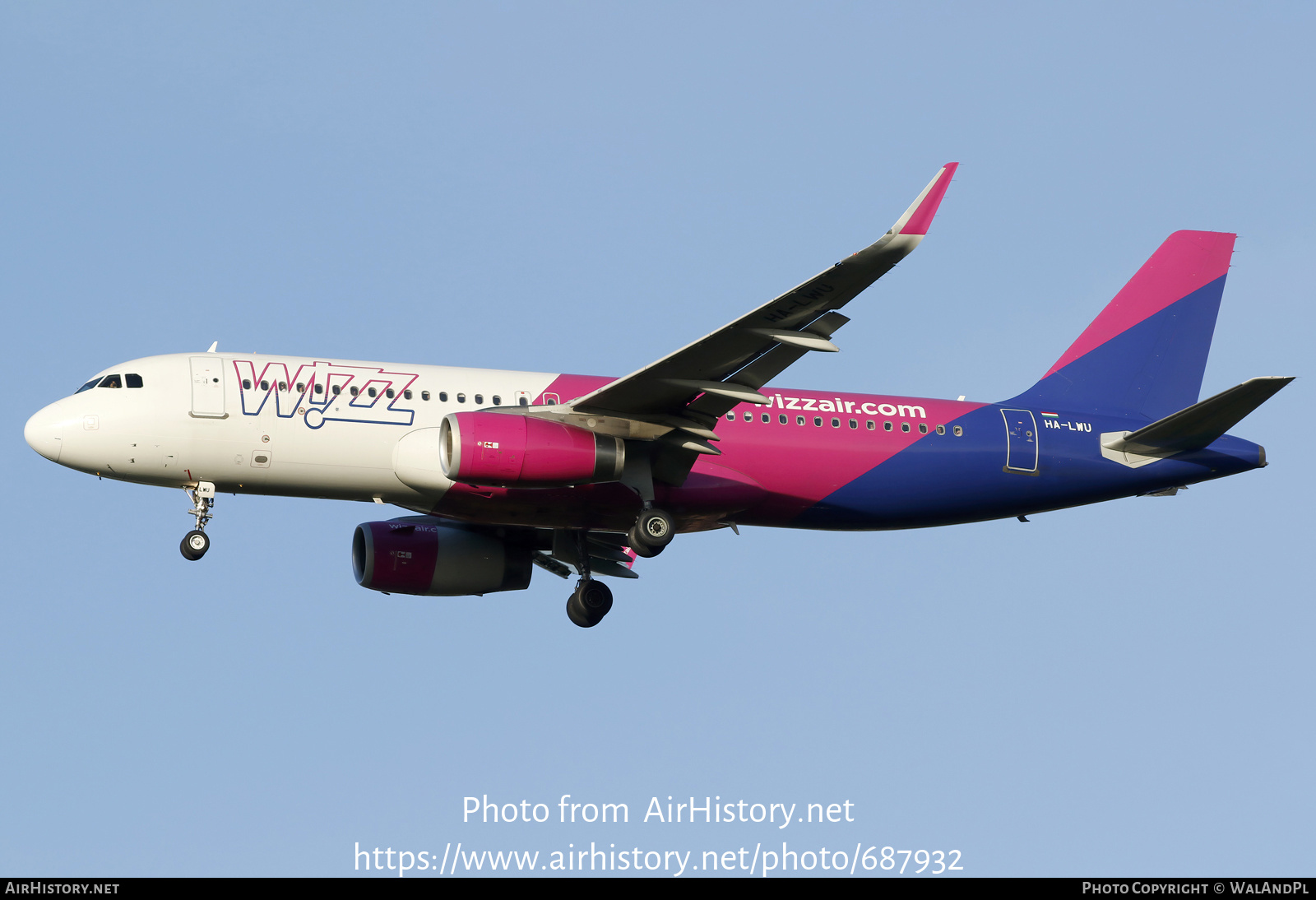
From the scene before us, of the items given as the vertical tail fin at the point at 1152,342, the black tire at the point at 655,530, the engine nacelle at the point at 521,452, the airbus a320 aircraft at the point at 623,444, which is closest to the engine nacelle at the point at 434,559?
the airbus a320 aircraft at the point at 623,444

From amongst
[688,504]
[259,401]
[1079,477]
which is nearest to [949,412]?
[1079,477]

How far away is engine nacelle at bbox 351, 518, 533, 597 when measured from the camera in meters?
36.1

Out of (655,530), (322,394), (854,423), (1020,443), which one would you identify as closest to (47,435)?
(322,394)

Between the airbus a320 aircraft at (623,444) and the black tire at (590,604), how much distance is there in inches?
2.3

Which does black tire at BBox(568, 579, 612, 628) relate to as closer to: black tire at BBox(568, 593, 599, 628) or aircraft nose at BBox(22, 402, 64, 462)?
black tire at BBox(568, 593, 599, 628)

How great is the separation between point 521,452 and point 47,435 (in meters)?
9.55

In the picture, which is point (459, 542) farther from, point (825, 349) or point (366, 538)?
point (825, 349)

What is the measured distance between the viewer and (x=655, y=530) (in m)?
32.0

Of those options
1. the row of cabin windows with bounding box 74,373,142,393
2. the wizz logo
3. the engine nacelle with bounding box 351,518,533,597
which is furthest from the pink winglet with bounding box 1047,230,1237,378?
the row of cabin windows with bounding box 74,373,142,393

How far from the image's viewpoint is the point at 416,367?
32.5 meters

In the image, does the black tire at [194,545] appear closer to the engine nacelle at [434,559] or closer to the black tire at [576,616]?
the engine nacelle at [434,559]

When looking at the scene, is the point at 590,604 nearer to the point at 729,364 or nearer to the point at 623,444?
the point at 623,444

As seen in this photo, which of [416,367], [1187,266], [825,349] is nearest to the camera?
[825,349]

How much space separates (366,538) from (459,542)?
2150 millimetres
